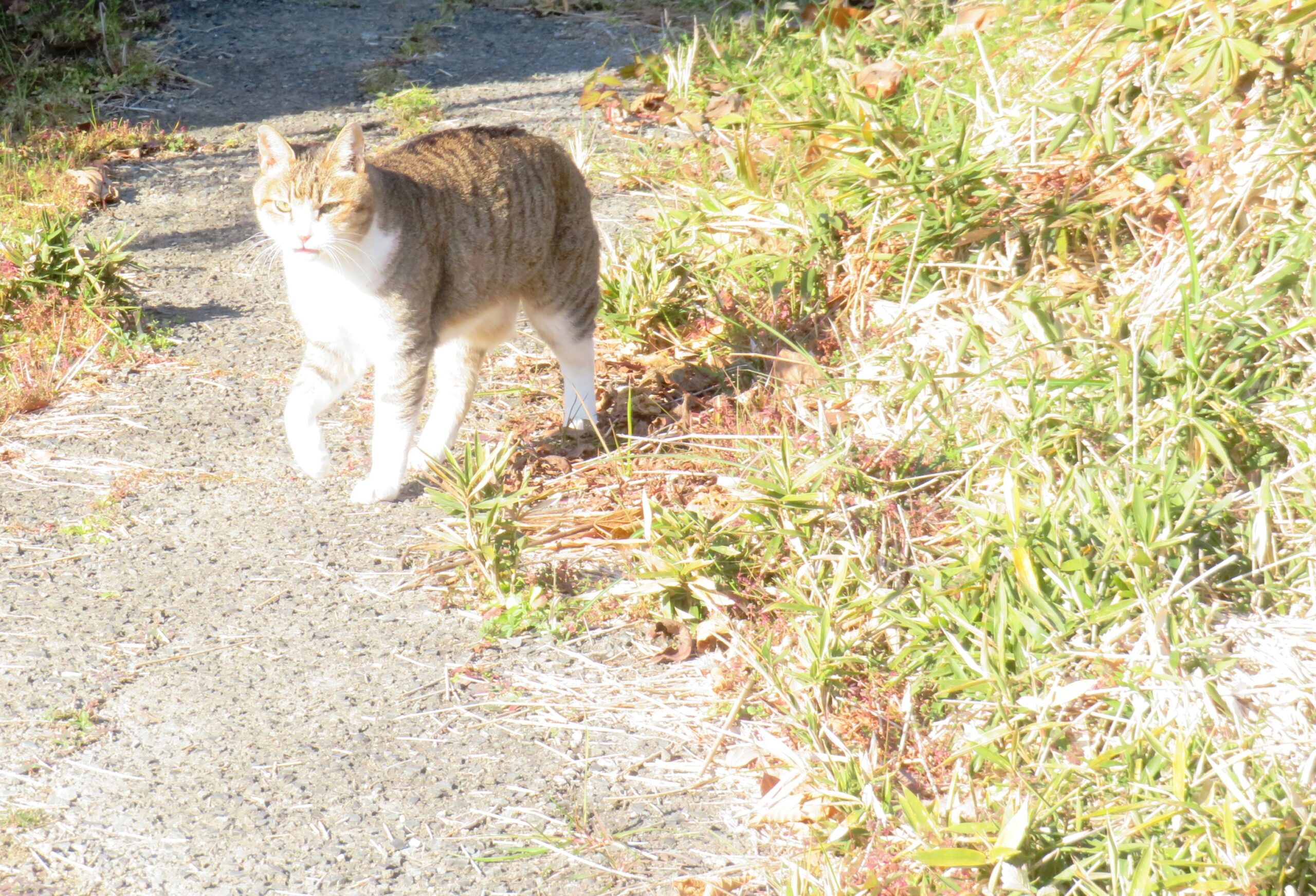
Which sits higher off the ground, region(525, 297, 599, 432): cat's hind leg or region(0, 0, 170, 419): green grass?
region(0, 0, 170, 419): green grass

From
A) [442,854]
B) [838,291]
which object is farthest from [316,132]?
[442,854]

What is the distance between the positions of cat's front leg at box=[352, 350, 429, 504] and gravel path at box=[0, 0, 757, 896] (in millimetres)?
A: 78

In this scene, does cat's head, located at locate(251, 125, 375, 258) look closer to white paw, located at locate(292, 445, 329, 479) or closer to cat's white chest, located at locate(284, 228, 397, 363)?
cat's white chest, located at locate(284, 228, 397, 363)

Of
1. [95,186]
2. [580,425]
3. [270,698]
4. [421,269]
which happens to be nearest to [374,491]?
[421,269]

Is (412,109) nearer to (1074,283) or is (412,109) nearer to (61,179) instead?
(61,179)

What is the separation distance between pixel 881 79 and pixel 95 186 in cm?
377

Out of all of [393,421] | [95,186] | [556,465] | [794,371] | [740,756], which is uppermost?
[95,186]

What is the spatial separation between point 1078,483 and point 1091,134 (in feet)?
4.57

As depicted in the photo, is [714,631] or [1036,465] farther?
[714,631]

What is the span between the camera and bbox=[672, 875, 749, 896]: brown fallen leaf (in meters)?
2.36

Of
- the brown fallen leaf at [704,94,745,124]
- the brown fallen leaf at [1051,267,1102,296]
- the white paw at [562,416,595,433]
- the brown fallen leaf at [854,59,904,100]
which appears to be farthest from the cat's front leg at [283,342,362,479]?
the brown fallen leaf at [704,94,745,124]

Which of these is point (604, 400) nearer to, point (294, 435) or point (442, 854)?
point (294, 435)

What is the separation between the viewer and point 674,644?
3154mm

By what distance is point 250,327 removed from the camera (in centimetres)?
502
